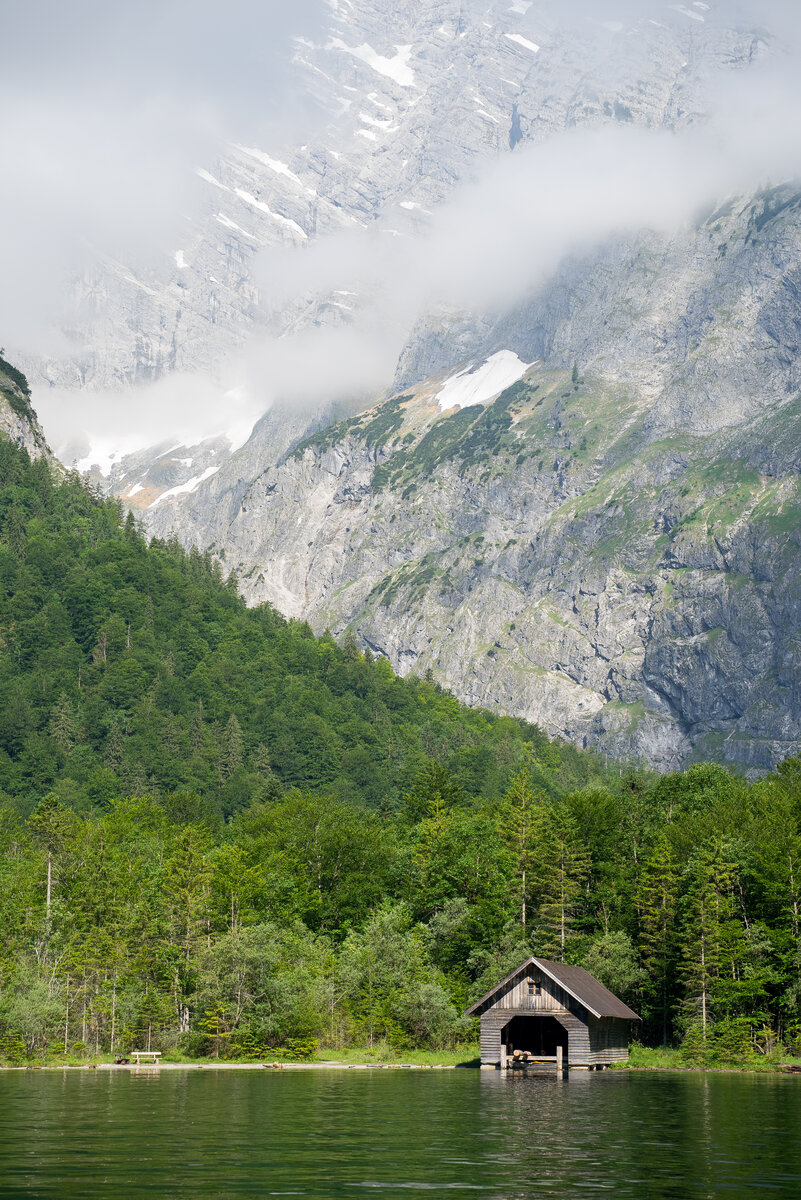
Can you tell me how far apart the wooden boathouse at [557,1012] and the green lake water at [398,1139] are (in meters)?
10.6

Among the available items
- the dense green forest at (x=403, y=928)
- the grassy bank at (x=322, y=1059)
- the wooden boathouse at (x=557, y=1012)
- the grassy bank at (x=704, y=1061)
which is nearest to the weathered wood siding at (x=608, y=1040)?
the wooden boathouse at (x=557, y=1012)

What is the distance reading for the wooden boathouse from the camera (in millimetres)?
89125

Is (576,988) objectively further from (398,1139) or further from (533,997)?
(398,1139)

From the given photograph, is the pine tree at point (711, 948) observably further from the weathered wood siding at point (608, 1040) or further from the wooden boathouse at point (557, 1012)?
the wooden boathouse at point (557, 1012)

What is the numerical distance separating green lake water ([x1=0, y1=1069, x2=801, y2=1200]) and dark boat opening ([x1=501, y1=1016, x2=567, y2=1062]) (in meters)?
19.8

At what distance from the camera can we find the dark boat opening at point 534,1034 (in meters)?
98.4

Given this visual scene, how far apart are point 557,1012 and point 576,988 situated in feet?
6.98

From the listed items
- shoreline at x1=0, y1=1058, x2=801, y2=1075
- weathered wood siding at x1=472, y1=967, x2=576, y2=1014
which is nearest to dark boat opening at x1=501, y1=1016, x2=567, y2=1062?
shoreline at x1=0, y1=1058, x2=801, y2=1075

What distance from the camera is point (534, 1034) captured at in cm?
9988

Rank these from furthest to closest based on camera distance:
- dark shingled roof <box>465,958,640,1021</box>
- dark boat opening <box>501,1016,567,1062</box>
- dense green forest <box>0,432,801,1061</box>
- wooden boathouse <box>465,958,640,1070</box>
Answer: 1. dense green forest <box>0,432,801,1061</box>
2. dark boat opening <box>501,1016,567,1062</box>
3. wooden boathouse <box>465,958,640,1070</box>
4. dark shingled roof <box>465,958,640,1021</box>

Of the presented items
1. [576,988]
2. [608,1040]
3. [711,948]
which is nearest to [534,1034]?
[608,1040]

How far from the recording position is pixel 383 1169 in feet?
130

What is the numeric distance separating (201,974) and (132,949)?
40.2ft

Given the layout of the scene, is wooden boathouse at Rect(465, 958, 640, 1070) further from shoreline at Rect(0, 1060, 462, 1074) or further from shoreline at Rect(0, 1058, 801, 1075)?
shoreline at Rect(0, 1060, 462, 1074)
